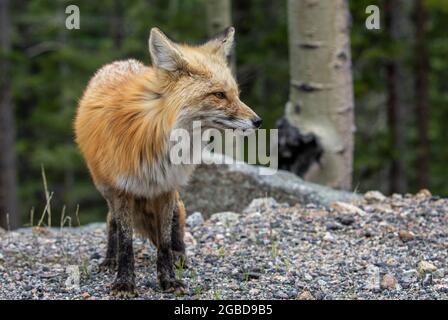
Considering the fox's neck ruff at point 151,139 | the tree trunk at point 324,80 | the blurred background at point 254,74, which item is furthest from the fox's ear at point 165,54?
the blurred background at point 254,74

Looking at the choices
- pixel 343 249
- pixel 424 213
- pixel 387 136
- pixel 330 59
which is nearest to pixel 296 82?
pixel 330 59

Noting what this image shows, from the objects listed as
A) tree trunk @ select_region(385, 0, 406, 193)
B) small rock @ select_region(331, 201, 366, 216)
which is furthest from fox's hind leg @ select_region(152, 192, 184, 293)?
tree trunk @ select_region(385, 0, 406, 193)

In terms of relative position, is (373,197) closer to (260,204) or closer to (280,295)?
(260,204)

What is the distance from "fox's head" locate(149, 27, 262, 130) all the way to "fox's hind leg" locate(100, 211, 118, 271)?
1493 mm

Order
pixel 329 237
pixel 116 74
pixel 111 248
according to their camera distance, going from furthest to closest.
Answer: pixel 329 237
pixel 111 248
pixel 116 74

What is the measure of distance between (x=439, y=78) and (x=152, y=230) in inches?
596

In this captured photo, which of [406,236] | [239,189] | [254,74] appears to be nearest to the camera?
[406,236]

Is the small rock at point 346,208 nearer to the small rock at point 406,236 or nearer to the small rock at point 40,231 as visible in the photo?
the small rock at point 406,236

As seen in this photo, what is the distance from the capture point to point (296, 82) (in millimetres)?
9086

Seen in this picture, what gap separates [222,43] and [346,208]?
2.52 meters

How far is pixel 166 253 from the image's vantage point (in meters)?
5.24

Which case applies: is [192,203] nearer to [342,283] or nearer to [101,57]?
[342,283]

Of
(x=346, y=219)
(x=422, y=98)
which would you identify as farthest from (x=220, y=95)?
(x=422, y=98)

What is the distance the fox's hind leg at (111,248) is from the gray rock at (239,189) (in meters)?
2.37
